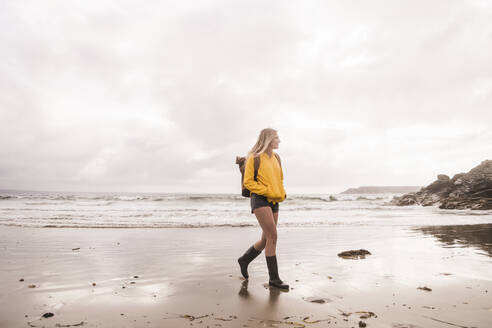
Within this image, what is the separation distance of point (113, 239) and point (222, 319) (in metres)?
6.78

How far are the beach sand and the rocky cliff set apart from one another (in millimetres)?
17371

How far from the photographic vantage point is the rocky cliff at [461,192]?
22.5 m

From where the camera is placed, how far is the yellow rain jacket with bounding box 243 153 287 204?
14.1ft

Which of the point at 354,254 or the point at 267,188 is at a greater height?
the point at 267,188

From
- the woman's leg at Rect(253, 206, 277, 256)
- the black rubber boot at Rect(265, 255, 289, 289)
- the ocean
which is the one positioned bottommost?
the ocean

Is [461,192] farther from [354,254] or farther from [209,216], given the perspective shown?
[354,254]

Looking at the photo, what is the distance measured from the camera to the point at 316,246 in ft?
25.7

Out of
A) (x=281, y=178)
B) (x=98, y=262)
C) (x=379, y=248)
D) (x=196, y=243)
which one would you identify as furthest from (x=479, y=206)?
(x=98, y=262)

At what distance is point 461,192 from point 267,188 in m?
27.3

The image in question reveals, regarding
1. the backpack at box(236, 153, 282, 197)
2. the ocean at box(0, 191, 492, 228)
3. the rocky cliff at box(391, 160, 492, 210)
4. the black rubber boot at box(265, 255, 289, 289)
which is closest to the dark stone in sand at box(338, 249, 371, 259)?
the black rubber boot at box(265, 255, 289, 289)

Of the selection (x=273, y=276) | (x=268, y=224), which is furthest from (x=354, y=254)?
(x=268, y=224)

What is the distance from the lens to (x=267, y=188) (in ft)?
14.2

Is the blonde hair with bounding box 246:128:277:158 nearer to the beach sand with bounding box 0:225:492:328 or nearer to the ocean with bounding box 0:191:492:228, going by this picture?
the beach sand with bounding box 0:225:492:328

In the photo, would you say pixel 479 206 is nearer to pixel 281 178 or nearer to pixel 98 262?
pixel 281 178
